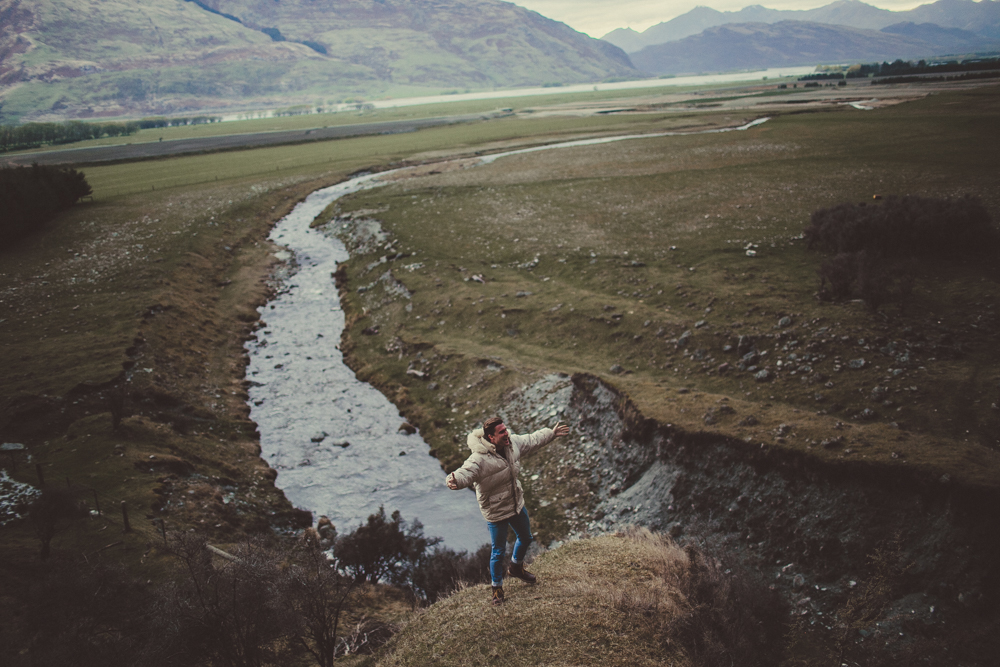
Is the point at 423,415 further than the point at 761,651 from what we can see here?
Yes

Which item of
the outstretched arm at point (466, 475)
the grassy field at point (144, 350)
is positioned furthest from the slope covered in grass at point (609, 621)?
the grassy field at point (144, 350)

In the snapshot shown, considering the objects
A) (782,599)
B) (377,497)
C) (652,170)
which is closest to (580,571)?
(782,599)

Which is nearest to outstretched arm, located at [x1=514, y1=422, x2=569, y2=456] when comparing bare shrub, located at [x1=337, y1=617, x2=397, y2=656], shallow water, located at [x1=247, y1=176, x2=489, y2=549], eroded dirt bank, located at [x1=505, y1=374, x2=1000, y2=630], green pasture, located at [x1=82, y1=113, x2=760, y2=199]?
eroded dirt bank, located at [x1=505, y1=374, x2=1000, y2=630]

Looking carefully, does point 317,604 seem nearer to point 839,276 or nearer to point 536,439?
point 536,439

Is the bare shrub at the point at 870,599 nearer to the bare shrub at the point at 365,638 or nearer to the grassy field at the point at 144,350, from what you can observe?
the bare shrub at the point at 365,638

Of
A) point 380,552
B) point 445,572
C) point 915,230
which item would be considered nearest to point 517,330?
point 380,552

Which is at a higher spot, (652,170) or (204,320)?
(652,170)

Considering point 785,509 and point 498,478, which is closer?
point 498,478

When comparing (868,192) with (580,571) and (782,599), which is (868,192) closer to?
(782,599)

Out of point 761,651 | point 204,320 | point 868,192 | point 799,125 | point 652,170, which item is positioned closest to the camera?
point 761,651

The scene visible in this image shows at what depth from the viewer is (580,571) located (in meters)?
11.6

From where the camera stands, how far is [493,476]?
9.70 m

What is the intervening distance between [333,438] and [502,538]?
51.9ft

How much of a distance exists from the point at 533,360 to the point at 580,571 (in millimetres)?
13929
